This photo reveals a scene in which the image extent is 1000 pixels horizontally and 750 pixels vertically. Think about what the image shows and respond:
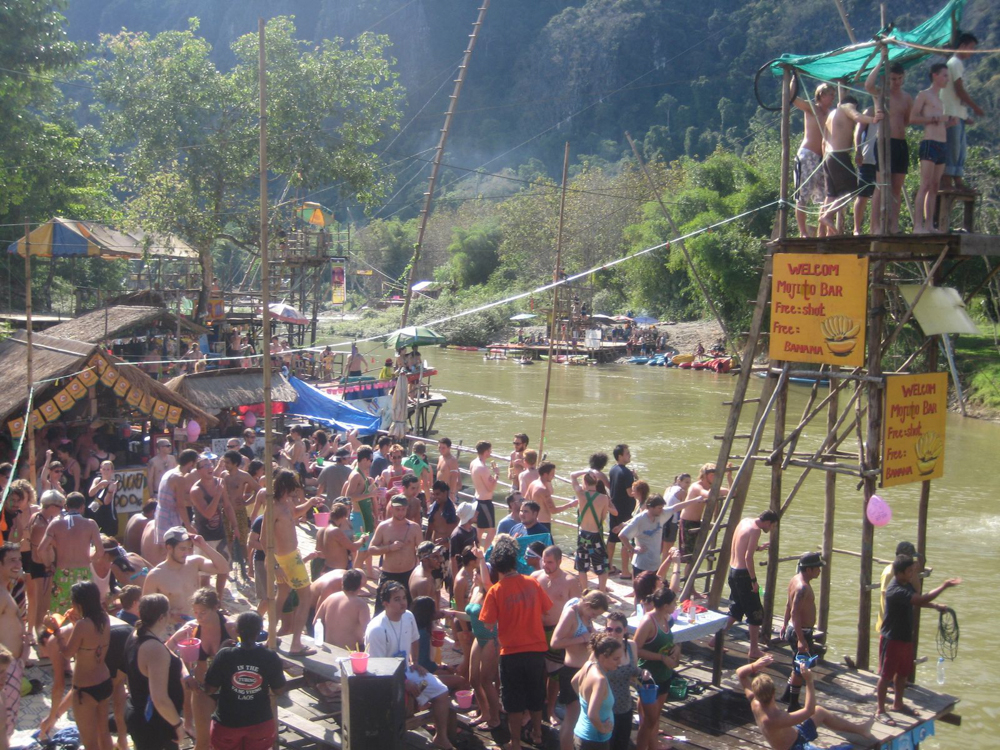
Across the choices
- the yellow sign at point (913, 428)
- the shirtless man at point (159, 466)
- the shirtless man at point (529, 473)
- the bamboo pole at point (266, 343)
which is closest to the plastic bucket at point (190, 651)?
the bamboo pole at point (266, 343)

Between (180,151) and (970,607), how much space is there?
83.7ft

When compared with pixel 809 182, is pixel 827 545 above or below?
below

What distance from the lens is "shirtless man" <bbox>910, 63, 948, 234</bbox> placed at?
7.93m

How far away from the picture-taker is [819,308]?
8.16 m

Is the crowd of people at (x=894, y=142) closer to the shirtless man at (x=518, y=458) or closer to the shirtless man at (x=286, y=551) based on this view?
the shirtless man at (x=518, y=458)

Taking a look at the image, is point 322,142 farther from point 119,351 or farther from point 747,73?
point 747,73

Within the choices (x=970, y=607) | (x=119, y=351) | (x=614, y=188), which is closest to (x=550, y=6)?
(x=614, y=188)

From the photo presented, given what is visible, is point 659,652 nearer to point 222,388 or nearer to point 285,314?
point 222,388

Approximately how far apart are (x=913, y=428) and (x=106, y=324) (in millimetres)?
14369

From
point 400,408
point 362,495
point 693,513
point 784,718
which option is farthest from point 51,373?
point 784,718

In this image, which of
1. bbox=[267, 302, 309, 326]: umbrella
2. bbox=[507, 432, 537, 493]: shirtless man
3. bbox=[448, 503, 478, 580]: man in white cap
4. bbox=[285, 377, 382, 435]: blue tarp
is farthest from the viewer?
bbox=[267, 302, 309, 326]: umbrella

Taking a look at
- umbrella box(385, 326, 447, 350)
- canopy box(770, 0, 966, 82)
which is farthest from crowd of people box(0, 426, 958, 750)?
umbrella box(385, 326, 447, 350)

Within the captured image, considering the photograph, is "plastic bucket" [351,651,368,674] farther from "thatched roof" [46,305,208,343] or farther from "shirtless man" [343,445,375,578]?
"thatched roof" [46,305,208,343]

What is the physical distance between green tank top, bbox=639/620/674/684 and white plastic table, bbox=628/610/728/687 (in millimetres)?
498
